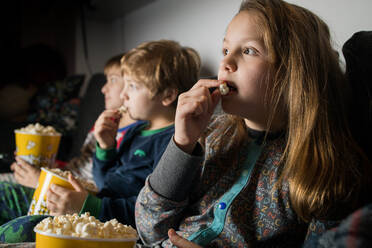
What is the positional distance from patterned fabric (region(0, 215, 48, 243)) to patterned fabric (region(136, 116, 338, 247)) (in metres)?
0.27

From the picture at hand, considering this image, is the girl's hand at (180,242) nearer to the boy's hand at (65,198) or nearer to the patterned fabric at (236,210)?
the patterned fabric at (236,210)

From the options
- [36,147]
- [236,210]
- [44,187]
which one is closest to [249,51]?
[236,210]

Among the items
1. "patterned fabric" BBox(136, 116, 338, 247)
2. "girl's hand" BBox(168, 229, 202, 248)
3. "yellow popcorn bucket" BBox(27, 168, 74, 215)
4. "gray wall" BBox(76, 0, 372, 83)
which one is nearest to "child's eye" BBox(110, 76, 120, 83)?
"gray wall" BBox(76, 0, 372, 83)

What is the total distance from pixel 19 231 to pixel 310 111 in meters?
0.76

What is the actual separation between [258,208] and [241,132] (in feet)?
0.71

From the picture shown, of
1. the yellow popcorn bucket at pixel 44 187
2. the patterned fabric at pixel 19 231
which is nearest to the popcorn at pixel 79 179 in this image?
the yellow popcorn bucket at pixel 44 187

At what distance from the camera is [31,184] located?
126cm

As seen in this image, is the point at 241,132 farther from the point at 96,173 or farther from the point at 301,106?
the point at 96,173

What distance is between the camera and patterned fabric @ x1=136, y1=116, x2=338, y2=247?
79cm

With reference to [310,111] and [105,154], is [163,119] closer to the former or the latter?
[105,154]

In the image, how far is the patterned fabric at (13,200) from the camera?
45.4 inches

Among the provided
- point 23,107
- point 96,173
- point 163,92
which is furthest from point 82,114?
point 163,92

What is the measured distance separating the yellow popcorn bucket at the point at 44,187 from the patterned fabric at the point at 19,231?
10 cm

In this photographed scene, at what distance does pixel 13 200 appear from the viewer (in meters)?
1.18
